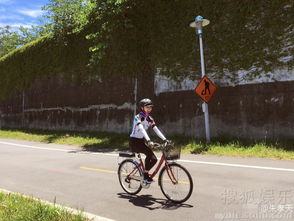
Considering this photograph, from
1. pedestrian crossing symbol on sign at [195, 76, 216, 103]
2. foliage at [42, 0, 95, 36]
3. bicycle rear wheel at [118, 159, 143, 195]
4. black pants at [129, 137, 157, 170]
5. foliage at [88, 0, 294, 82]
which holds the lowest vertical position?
bicycle rear wheel at [118, 159, 143, 195]

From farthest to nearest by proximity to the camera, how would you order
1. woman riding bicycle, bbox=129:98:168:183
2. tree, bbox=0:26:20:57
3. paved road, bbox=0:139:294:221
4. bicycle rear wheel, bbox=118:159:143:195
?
tree, bbox=0:26:20:57, bicycle rear wheel, bbox=118:159:143:195, woman riding bicycle, bbox=129:98:168:183, paved road, bbox=0:139:294:221

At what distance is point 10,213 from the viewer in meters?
4.56

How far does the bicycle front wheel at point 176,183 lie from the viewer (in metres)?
5.23

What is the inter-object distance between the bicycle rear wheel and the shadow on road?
0.54ft

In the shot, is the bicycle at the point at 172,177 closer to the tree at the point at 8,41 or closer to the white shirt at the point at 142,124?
the white shirt at the point at 142,124

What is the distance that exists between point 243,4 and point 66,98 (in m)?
14.1

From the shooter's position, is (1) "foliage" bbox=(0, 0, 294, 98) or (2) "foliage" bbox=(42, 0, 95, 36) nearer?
(1) "foliage" bbox=(0, 0, 294, 98)

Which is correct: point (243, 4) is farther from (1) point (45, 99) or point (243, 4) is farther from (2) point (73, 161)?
(1) point (45, 99)

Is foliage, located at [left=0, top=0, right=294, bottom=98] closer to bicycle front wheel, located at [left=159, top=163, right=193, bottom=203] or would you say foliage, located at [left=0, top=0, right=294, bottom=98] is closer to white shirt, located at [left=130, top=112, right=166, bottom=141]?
white shirt, located at [left=130, top=112, right=166, bottom=141]

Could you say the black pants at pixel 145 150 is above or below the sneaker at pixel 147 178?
above

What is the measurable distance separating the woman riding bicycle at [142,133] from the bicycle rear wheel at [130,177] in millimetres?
238

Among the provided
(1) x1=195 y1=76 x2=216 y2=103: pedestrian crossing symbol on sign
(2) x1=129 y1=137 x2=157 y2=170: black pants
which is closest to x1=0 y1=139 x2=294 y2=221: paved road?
(2) x1=129 y1=137 x2=157 y2=170: black pants

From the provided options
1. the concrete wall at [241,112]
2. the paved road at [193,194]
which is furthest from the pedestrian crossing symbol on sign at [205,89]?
the paved road at [193,194]

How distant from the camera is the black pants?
5.78 meters
